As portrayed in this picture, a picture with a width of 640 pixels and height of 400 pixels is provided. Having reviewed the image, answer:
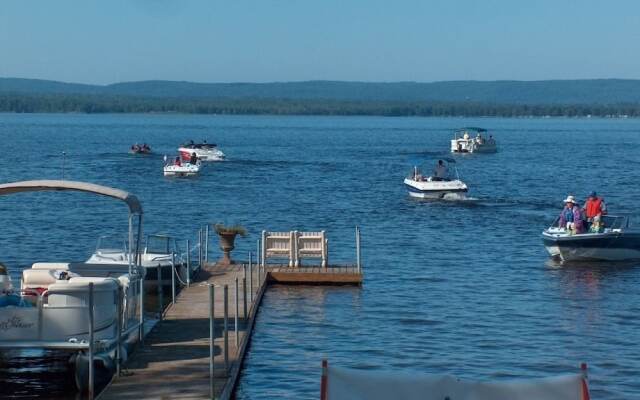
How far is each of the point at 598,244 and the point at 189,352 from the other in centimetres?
1857

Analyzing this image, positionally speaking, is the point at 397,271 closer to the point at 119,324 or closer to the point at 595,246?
the point at 595,246

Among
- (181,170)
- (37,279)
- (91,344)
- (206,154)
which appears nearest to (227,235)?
(37,279)

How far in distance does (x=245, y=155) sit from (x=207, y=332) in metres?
86.7

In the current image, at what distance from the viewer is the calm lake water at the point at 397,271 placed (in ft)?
69.6

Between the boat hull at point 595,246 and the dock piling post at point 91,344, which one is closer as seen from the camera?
the dock piling post at point 91,344

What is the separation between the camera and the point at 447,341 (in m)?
23.2

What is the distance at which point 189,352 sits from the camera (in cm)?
1817

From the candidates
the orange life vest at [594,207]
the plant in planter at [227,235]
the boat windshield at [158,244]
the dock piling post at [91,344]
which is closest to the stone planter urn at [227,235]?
the plant in planter at [227,235]

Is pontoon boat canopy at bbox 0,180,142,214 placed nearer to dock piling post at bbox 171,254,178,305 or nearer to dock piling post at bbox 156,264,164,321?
dock piling post at bbox 156,264,164,321

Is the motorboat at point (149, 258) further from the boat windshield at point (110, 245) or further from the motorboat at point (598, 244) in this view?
the motorboat at point (598, 244)

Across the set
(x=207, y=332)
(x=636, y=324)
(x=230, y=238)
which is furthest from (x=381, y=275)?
(x=207, y=332)

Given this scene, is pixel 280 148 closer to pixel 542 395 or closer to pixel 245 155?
pixel 245 155

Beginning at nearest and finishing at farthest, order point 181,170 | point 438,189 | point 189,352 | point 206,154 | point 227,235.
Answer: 1. point 189,352
2. point 227,235
3. point 438,189
4. point 181,170
5. point 206,154

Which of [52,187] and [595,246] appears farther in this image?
[595,246]
